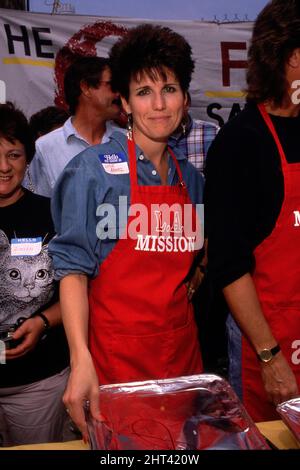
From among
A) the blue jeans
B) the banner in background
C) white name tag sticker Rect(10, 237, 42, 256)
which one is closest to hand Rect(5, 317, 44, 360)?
white name tag sticker Rect(10, 237, 42, 256)

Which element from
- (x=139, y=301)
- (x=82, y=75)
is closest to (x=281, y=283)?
(x=139, y=301)

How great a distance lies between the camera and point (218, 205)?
1295mm

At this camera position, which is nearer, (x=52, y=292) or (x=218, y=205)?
(x=218, y=205)

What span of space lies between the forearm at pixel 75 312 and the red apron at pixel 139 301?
110 mm

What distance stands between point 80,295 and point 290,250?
1.62 ft

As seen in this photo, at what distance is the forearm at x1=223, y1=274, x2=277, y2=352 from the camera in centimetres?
129

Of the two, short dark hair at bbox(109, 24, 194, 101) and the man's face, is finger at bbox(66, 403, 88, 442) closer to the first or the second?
short dark hair at bbox(109, 24, 194, 101)

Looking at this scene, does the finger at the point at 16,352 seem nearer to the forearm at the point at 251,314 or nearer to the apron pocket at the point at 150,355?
the apron pocket at the point at 150,355

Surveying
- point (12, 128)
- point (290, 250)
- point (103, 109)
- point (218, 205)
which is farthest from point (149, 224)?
point (103, 109)

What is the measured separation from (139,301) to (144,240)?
15cm

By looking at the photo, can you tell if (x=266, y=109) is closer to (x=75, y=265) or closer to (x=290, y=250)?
(x=290, y=250)

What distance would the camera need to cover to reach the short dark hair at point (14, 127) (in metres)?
1.72

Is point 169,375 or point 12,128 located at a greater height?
point 12,128

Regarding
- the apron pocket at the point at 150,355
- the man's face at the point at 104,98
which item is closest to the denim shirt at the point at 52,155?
the man's face at the point at 104,98
